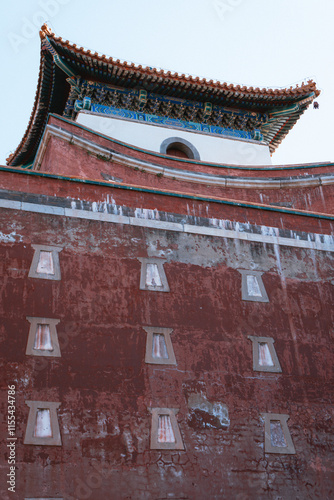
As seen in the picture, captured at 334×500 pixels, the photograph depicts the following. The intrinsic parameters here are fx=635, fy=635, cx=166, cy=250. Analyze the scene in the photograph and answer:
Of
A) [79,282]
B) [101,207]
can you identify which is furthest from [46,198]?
[79,282]

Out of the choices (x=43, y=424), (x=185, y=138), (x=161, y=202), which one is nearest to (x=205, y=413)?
(x=43, y=424)

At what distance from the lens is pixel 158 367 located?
8.38m

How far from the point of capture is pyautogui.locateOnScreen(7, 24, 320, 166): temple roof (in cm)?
1461

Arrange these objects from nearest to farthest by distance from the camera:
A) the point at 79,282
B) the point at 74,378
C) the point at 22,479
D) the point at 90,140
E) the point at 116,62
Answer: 1. the point at 22,479
2. the point at 74,378
3. the point at 79,282
4. the point at 90,140
5. the point at 116,62

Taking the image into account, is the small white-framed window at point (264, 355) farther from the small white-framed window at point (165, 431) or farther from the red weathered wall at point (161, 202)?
the red weathered wall at point (161, 202)

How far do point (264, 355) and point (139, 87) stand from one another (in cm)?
882

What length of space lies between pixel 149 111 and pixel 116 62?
1.59 meters

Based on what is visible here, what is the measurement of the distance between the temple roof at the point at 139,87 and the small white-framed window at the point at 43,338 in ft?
27.1

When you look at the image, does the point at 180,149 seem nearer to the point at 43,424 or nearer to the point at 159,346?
the point at 159,346

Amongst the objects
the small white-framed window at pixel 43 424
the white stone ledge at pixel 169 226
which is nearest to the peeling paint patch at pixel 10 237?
the white stone ledge at pixel 169 226

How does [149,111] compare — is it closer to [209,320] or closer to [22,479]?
[209,320]

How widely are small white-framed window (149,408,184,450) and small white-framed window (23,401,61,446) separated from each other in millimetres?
1201

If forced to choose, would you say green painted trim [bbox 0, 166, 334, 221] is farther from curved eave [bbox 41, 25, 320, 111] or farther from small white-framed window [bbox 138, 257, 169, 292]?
curved eave [bbox 41, 25, 320, 111]

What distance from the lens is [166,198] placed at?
1018cm
